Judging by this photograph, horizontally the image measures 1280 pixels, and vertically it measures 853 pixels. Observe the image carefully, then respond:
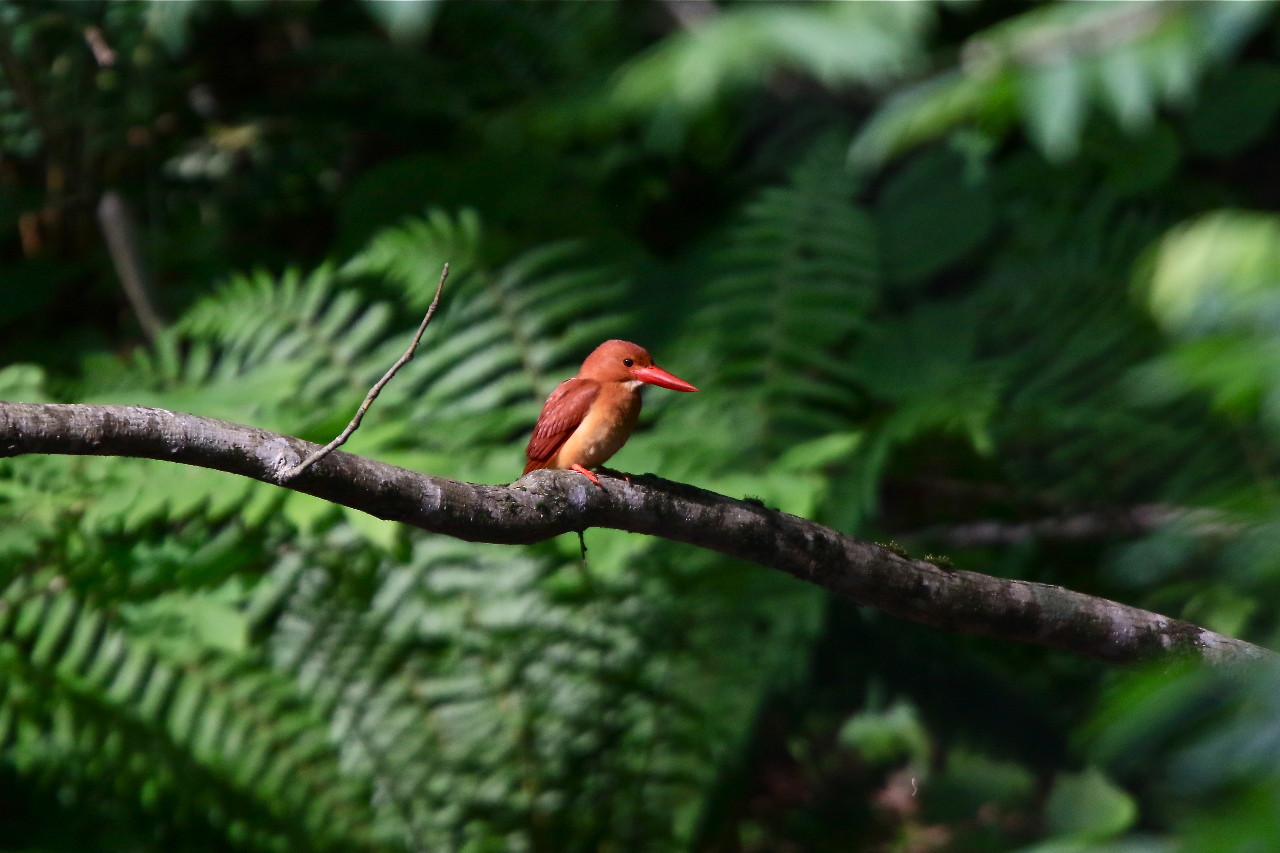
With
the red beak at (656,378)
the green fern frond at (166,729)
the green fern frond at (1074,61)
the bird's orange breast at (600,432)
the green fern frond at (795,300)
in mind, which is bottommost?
the green fern frond at (166,729)

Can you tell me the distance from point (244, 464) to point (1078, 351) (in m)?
3.16

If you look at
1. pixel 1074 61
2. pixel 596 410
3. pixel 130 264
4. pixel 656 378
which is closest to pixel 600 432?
pixel 596 410

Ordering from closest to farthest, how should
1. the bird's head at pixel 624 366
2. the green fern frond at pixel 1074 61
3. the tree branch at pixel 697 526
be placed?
the tree branch at pixel 697 526, the green fern frond at pixel 1074 61, the bird's head at pixel 624 366

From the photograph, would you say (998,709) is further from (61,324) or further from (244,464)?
(61,324)

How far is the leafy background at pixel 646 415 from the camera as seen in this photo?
8.73 feet

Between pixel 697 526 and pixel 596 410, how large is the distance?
0.46 meters

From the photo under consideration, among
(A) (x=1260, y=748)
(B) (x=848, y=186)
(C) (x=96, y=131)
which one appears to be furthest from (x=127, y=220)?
(A) (x=1260, y=748)

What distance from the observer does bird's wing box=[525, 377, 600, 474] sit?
6.56ft

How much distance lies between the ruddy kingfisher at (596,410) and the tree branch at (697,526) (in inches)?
12.1

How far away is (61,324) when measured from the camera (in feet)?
14.9

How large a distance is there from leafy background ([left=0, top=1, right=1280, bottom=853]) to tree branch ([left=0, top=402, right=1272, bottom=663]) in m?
0.32

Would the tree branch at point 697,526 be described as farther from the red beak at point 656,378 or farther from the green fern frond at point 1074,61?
the green fern frond at point 1074,61

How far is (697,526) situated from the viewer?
158cm

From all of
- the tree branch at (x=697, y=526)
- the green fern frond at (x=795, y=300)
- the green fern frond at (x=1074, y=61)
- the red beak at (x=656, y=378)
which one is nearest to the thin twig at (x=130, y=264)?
the green fern frond at (x=795, y=300)
